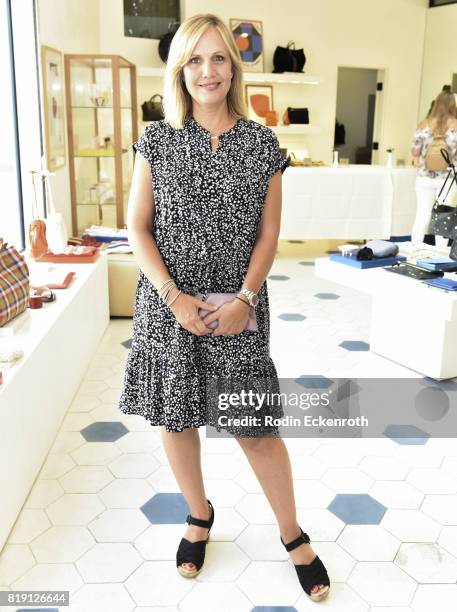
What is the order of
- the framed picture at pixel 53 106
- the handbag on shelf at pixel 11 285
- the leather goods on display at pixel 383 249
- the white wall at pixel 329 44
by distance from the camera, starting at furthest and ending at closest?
the white wall at pixel 329 44 → the framed picture at pixel 53 106 → the leather goods on display at pixel 383 249 → the handbag on shelf at pixel 11 285

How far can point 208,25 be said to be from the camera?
5.01 feet

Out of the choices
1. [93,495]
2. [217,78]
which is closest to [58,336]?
[93,495]

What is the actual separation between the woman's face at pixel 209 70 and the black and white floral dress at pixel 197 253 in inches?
3.1

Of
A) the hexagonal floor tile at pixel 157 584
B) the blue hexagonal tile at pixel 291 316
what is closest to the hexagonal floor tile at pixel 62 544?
the hexagonal floor tile at pixel 157 584

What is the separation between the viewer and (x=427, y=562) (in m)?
1.94

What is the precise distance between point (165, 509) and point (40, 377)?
71 centimetres

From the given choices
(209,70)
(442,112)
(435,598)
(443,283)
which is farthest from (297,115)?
(435,598)

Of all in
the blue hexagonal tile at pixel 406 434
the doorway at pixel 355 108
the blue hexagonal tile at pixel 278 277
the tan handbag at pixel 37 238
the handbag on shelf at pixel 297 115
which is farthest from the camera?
the doorway at pixel 355 108

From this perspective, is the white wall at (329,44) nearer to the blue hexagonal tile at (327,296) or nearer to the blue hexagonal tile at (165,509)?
the blue hexagonal tile at (327,296)

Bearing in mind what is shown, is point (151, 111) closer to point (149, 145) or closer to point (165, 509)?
point (165, 509)

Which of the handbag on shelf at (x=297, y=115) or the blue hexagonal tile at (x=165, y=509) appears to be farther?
the handbag on shelf at (x=297, y=115)

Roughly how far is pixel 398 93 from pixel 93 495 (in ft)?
29.3

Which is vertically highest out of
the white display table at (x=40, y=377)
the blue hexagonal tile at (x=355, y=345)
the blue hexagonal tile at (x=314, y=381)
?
the white display table at (x=40, y=377)

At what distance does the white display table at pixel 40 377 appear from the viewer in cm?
204
